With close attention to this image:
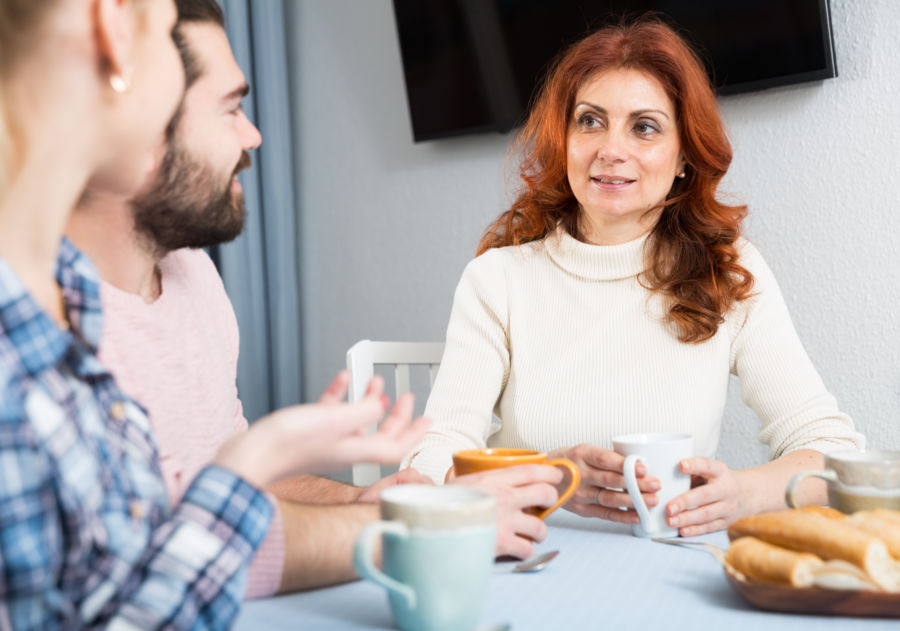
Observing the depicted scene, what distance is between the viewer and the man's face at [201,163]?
2.80 feet

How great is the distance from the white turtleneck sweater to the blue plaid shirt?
0.71m

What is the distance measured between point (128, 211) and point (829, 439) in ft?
3.21

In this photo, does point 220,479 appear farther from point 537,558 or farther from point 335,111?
point 335,111

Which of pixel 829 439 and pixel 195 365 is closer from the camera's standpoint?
pixel 195 365

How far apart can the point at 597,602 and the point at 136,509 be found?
0.37 m

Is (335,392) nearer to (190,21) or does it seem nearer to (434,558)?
(434,558)

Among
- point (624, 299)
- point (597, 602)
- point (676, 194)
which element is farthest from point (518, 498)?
point (676, 194)

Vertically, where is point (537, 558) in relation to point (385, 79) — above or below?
below

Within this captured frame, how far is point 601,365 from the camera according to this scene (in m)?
1.40

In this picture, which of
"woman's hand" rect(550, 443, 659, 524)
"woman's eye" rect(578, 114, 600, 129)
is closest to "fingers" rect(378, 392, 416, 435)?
"woman's hand" rect(550, 443, 659, 524)

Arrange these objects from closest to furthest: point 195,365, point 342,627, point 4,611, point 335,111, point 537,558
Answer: point 4,611
point 342,627
point 537,558
point 195,365
point 335,111

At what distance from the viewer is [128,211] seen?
851 mm

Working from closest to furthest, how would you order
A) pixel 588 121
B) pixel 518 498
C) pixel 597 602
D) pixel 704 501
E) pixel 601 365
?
pixel 597 602 < pixel 518 498 < pixel 704 501 < pixel 601 365 < pixel 588 121

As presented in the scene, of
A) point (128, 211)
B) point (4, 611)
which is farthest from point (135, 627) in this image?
point (128, 211)
